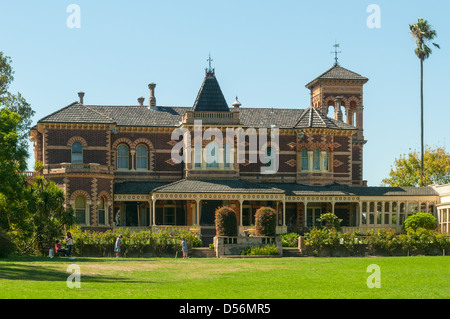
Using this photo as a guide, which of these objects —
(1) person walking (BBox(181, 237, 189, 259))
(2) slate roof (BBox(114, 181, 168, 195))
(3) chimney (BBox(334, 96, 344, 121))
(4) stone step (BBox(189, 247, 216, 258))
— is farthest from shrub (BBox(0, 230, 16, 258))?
(3) chimney (BBox(334, 96, 344, 121))

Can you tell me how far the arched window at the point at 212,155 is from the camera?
5834cm

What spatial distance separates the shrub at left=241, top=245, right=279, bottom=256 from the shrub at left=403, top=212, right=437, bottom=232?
48.2ft

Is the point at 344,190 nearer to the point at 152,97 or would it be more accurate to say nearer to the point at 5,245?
the point at 152,97

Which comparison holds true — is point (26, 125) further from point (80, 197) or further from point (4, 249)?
point (4, 249)

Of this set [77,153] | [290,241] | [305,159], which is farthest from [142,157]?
[290,241]

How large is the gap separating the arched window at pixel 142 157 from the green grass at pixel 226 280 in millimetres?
22892

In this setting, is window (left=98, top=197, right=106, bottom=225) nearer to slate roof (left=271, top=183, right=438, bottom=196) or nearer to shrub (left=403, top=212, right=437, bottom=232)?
slate roof (left=271, top=183, right=438, bottom=196)

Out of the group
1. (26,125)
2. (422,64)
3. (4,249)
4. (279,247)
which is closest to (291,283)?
(4,249)

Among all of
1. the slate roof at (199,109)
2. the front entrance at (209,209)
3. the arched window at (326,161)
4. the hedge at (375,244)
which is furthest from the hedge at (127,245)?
the arched window at (326,161)

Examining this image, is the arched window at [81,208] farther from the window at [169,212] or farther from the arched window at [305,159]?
the arched window at [305,159]

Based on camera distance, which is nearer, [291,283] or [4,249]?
[291,283]

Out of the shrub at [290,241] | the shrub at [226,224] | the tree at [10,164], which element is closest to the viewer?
the tree at [10,164]
